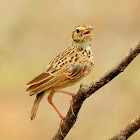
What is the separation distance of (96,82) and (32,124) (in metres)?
7.68

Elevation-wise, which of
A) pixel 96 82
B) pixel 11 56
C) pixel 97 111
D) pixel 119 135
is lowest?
pixel 97 111

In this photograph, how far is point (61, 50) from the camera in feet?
45.3

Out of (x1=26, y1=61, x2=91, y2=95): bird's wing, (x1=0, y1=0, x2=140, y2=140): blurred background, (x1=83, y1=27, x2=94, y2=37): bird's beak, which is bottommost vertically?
(x1=0, y1=0, x2=140, y2=140): blurred background

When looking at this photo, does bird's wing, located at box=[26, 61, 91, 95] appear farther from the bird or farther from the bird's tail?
the bird's tail

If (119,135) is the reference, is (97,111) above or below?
below

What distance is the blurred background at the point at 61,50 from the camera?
38.2 feet

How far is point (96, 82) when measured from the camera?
481cm

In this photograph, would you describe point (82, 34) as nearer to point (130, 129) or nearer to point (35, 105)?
point (35, 105)

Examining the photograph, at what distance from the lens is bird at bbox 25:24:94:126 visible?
18.0ft

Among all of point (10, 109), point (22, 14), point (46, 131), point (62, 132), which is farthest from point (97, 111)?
point (62, 132)

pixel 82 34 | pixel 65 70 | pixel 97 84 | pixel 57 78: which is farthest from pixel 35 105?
pixel 82 34

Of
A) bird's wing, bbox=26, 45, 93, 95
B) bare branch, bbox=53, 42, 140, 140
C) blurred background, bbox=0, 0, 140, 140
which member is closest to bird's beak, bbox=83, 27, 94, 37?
bird's wing, bbox=26, 45, 93, 95

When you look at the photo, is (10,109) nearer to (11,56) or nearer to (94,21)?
(11,56)

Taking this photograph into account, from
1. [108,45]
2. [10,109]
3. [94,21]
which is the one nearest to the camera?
[10,109]
